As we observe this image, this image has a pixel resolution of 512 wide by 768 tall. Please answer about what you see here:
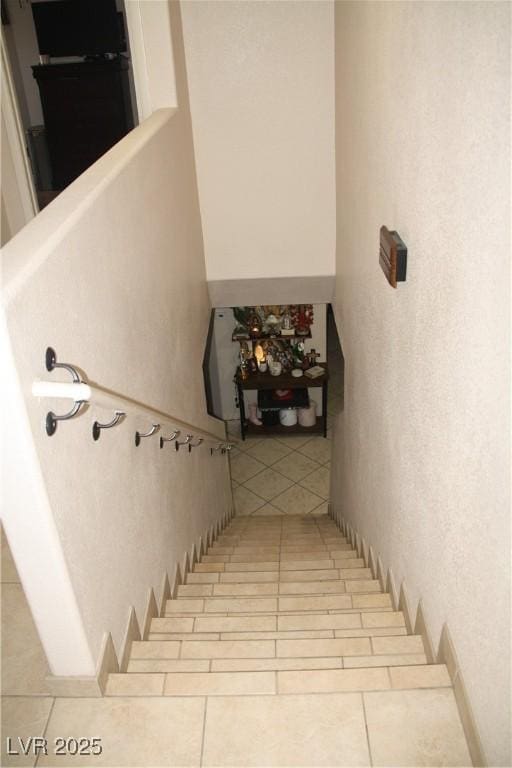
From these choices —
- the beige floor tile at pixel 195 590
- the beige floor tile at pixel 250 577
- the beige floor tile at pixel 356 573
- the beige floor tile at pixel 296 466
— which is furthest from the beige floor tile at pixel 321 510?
the beige floor tile at pixel 195 590

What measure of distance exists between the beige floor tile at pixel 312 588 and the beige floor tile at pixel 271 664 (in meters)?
1.00

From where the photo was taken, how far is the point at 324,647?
2.65 m

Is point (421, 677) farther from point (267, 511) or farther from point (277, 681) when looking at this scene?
point (267, 511)

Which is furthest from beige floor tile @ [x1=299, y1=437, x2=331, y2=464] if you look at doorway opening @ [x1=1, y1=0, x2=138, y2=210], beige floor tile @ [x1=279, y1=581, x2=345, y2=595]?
doorway opening @ [x1=1, y1=0, x2=138, y2=210]

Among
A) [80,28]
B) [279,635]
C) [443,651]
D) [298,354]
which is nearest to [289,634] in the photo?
[279,635]

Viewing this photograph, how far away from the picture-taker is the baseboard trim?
2.03 meters

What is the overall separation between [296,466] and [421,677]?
17.8ft

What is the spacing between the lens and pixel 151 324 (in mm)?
3406

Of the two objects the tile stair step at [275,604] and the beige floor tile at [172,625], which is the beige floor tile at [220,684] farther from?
the tile stair step at [275,604]

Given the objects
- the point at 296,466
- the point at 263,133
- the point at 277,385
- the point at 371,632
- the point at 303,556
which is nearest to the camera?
the point at 371,632

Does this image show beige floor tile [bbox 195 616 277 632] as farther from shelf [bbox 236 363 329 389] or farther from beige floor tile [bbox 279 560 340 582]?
shelf [bbox 236 363 329 389]

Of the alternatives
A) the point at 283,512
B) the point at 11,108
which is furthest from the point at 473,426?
the point at 283,512

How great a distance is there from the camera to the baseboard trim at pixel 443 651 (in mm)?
2027

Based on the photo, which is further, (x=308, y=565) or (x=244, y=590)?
(x=308, y=565)
